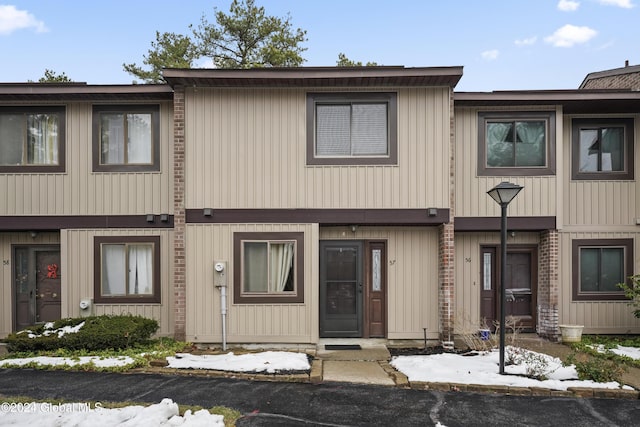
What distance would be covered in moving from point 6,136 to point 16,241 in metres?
2.42

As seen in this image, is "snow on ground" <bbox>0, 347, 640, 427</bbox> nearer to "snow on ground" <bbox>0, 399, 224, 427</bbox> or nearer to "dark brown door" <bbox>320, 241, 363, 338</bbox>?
"snow on ground" <bbox>0, 399, 224, 427</bbox>

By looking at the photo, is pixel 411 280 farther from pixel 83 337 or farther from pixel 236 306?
pixel 83 337

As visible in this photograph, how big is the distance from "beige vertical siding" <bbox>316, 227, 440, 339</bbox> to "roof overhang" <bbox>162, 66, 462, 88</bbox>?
10.5ft

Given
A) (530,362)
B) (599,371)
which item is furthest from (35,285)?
(599,371)

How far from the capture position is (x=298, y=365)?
25.1 feet

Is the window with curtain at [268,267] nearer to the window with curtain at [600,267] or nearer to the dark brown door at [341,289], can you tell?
the dark brown door at [341,289]

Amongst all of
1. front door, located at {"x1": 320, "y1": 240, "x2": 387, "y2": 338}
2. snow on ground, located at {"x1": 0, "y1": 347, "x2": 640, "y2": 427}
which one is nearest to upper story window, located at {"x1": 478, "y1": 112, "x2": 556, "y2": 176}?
front door, located at {"x1": 320, "y1": 240, "x2": 387, "y2": 338}

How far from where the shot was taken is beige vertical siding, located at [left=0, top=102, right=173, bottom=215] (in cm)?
956

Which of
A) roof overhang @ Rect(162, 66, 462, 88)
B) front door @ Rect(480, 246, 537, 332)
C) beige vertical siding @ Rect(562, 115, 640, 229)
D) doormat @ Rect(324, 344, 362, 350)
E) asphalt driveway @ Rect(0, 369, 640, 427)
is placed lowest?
doormat @ Rect(324, 344, 362, 350)

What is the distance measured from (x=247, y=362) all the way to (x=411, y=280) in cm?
399

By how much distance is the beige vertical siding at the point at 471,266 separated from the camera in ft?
33.4

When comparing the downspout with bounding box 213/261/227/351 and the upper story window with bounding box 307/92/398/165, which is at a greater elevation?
the upper story window with bounding box 307/92/398/165

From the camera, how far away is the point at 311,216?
9.17 metres

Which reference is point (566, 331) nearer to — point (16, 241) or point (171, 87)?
point (171, 87)
